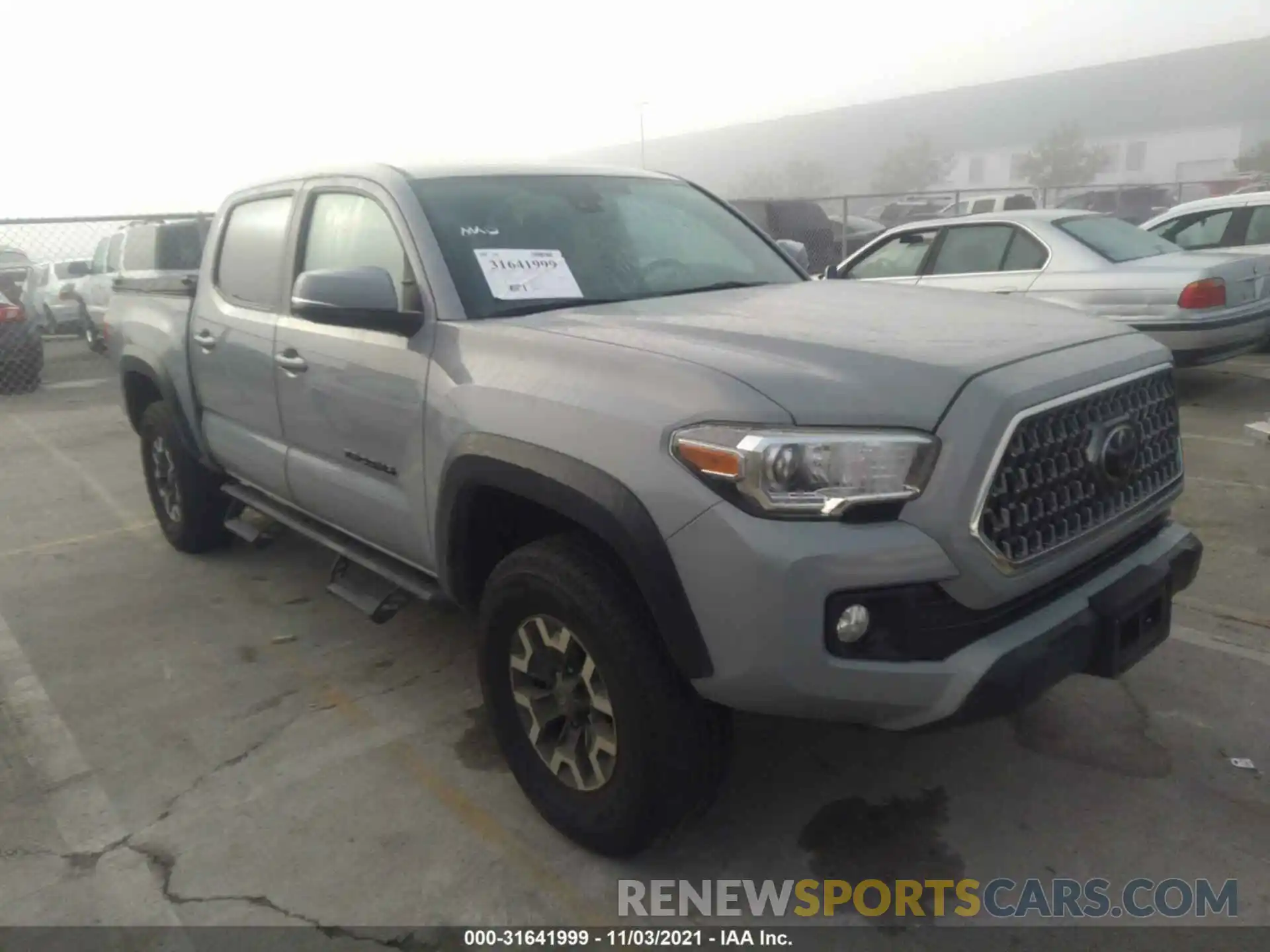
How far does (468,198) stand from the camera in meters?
3.43

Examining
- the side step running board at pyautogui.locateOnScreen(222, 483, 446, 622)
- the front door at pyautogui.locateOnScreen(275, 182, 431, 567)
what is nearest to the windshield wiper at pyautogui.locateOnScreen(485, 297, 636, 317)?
the front door at pyautogui.locateOnScreen(275, 182, 431, 567)

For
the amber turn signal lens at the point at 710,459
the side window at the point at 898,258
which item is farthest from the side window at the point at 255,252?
the side window at the point at 898,258

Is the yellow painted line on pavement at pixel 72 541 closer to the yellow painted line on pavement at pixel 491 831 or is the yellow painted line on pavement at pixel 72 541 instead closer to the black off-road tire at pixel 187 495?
the black off-road tire at pixel 187 495

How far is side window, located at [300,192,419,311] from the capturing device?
11.0ft

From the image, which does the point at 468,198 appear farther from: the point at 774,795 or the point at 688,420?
the point at 774,795

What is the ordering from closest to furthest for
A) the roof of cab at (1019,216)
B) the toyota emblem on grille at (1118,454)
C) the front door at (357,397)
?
the toyota emblem on grille at (1118,454)
the front door at (357,397)
the roof of cab at (1019,216)

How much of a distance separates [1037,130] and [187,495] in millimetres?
133763

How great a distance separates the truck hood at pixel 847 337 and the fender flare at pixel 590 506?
1.21 feet

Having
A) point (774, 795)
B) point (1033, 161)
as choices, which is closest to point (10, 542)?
point (774, 795)

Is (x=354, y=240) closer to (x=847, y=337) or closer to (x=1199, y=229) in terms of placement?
(x=847, y=337)

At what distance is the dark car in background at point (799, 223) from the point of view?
15586 millimetres

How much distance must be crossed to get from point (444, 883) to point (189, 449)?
123 inches

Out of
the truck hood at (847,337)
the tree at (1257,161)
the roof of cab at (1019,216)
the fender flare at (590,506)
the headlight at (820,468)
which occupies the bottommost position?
the fender flare at (590,506)

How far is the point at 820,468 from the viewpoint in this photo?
2.21 meters
